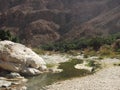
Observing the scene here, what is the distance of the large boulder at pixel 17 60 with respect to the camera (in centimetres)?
5253

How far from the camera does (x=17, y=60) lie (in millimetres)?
52906

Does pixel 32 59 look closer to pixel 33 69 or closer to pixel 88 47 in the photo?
pixel 33 69

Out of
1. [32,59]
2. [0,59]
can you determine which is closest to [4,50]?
[0,59]

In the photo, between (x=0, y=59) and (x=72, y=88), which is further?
(x=0, y=59)

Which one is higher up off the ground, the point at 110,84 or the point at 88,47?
the point at 110,84

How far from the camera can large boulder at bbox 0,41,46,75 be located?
52.5 m

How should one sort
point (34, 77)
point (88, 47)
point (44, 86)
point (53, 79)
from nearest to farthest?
point (44, 86)
point (53, 79)
point (34, 77)
point (88, 47)

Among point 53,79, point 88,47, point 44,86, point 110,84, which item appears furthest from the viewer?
point 88,47

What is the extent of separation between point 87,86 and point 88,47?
3747 inches

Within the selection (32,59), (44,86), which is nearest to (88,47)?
(32,59)

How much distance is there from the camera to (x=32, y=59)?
5416cm

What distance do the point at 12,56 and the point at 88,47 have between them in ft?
270

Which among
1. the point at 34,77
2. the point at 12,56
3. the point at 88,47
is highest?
the point at 12,56

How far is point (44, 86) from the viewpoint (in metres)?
41.7
